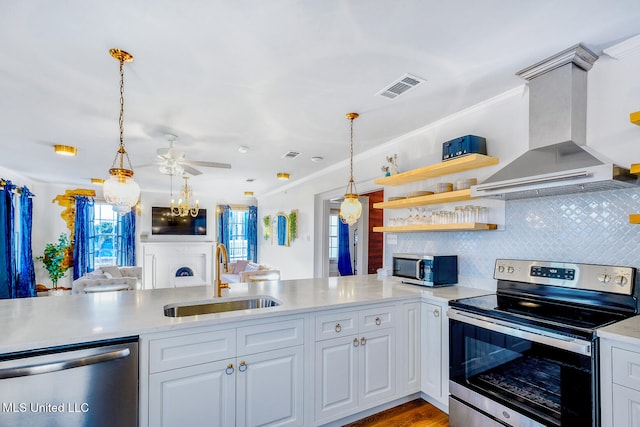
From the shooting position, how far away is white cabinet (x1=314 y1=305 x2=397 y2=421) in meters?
2.08

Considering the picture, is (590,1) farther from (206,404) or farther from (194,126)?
(194,126)

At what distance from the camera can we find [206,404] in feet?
5.59

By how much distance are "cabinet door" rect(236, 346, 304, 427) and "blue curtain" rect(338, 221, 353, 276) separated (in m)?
6.34

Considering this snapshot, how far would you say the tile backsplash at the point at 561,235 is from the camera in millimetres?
1896

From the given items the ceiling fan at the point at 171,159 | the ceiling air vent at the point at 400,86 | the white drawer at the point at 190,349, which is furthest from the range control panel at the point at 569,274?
the ceiling fan at the point at 171,159

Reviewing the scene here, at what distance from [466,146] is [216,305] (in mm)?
2273

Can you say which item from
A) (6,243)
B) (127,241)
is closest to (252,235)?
(127,241)

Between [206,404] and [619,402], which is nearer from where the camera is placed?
[619,402]

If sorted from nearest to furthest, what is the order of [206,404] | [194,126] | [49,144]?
[206,404], [194,126], [49,144]

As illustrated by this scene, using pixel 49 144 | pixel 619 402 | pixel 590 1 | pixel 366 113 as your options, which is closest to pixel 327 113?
pixel 366 113

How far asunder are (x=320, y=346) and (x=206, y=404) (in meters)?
0.72

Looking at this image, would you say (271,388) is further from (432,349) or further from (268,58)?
(268,58)

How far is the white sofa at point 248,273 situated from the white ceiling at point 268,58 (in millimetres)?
2480

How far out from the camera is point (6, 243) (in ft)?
16.9
